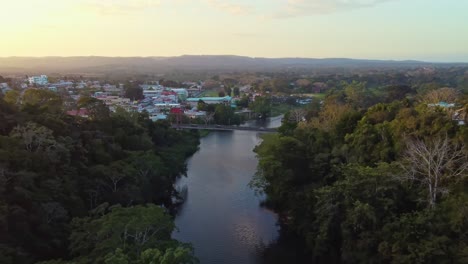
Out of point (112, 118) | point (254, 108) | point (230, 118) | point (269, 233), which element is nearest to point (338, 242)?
point (269, 233)

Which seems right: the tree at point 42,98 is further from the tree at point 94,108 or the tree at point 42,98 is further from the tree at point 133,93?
the tree at point 133,93

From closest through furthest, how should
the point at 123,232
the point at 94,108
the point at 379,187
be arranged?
the point at 123,232 → the point at 379,187 → the point at 94,108

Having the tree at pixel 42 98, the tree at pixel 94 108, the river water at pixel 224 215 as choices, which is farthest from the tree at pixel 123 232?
the tree at pixel 94 108

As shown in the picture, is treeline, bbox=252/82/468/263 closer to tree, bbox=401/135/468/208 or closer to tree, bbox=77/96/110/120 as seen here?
tree, bbox=401/135/468/208

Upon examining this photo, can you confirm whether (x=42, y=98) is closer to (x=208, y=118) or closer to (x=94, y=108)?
(x=94, y=108)

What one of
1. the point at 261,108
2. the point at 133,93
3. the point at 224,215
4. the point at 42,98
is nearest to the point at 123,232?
the point at 224,215

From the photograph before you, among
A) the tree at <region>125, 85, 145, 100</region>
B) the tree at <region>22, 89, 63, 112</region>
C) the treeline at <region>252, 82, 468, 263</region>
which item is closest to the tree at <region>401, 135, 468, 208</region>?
the treeline at <region>252, 82, 468, 263</region>
